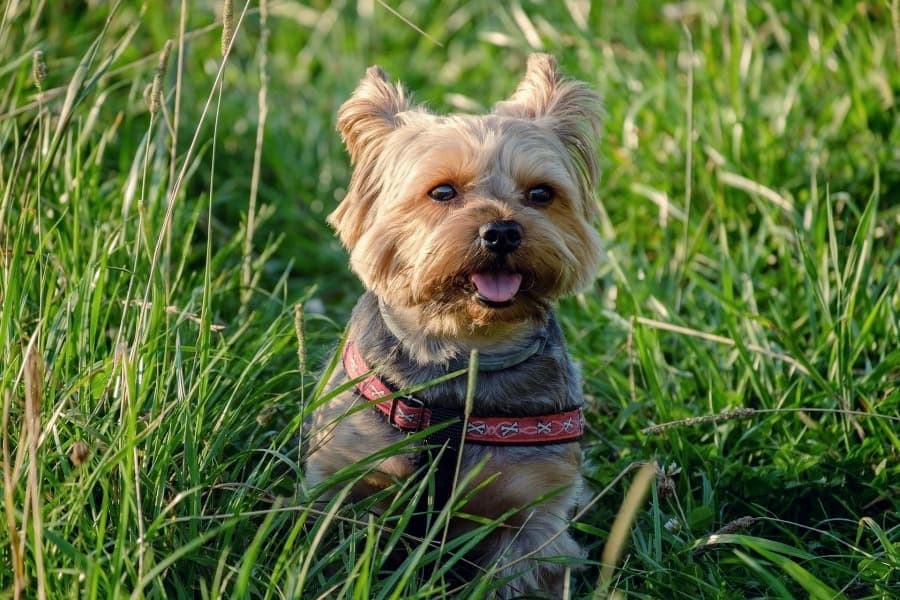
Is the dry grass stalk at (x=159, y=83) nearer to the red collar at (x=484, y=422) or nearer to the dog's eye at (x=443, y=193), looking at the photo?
the dog's eye at (x=443, y=193)

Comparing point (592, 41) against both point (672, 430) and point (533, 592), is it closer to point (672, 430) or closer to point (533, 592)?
point (672, 430)

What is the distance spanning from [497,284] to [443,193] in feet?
1.26

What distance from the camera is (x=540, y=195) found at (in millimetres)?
3812

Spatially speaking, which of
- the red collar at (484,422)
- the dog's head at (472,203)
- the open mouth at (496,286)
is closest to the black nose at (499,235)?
the dog's head at (472,203)

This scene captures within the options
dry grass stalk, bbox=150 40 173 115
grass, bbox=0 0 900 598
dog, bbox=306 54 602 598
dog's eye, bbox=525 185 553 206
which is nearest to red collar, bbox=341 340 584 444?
dog, bbox=306 54 602 598

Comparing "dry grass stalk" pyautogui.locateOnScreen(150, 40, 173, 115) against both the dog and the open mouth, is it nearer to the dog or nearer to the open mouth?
the dog

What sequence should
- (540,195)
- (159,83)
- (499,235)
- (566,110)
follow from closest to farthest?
(159,83) → (499,235) → (540,195) → (566,110)

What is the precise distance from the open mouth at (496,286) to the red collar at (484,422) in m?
0.37

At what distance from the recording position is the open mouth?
138 inches

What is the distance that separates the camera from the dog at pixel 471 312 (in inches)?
137

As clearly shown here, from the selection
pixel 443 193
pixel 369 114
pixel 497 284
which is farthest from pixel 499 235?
pixel 369 114

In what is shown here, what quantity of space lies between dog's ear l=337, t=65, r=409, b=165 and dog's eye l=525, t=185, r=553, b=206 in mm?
553

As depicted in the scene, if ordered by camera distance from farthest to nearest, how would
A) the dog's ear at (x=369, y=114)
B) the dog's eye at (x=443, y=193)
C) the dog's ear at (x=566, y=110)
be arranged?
the dog's ear at (x=566, y=110) < the dog's ear at (x=369, y=114) < the dog's eye at (x=443, y=193)

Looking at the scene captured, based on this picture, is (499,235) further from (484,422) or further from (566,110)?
(566,110)
